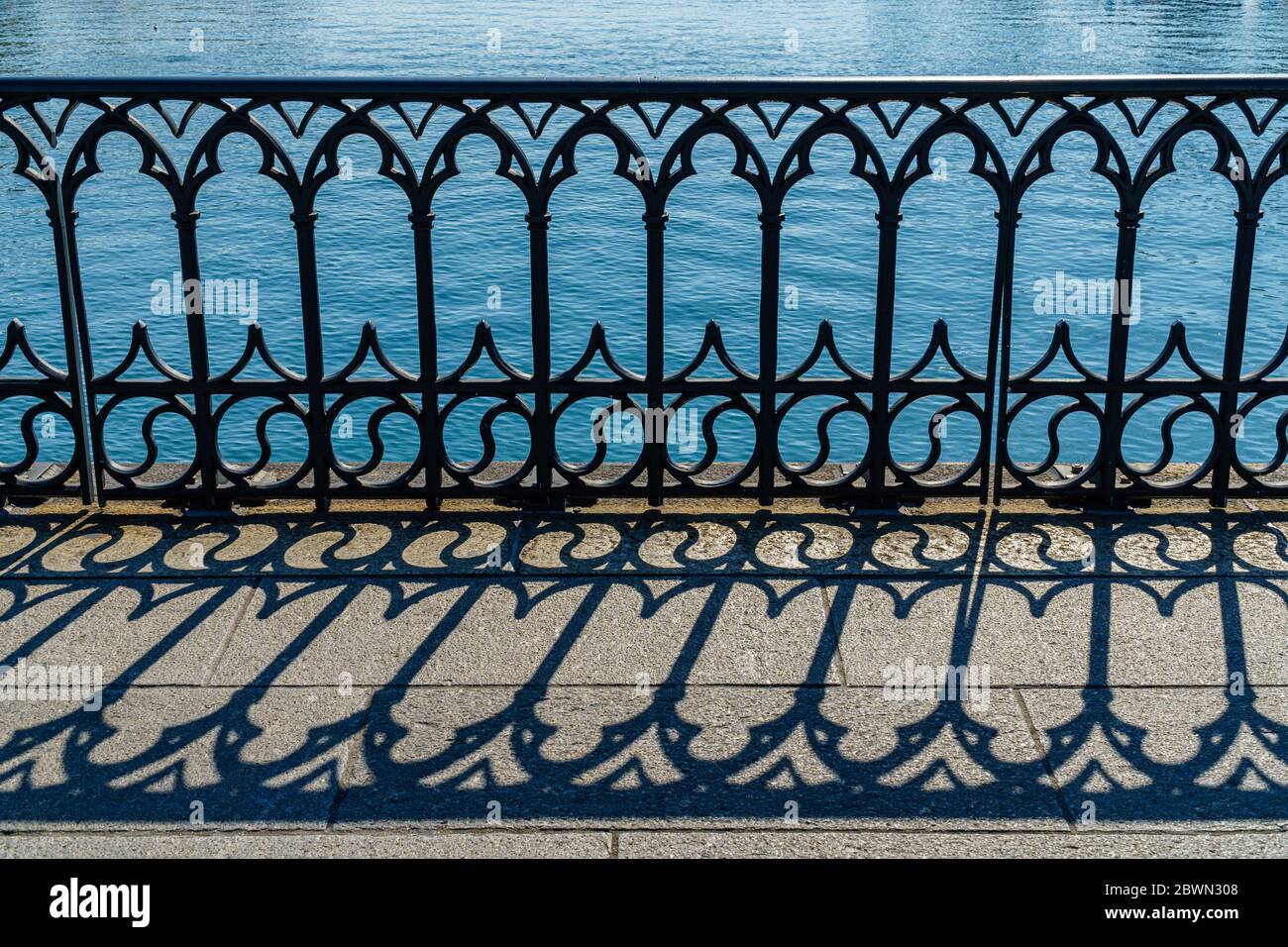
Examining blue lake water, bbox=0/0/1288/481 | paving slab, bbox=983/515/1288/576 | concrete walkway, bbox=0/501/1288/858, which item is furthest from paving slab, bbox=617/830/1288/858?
blue lake water, bbox=0/0/1288/481


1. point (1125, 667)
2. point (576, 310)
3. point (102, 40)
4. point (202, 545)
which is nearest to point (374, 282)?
point (576, 310)

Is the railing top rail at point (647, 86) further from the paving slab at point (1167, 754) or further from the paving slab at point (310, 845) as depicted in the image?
the paving slab at point (310, 845)

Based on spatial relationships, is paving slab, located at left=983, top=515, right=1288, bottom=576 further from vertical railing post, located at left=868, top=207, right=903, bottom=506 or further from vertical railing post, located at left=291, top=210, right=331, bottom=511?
vertical railing post, located at left=291, top=210, right=331, bottom=511

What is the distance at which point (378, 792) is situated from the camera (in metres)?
3.68

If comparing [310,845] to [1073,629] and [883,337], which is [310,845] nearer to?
[1073,629]

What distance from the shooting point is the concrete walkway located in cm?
356

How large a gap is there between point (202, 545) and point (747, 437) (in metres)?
9.75

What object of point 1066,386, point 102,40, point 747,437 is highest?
point 102,40

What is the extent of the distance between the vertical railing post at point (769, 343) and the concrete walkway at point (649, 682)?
0.23 metres

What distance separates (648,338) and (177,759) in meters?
2.16

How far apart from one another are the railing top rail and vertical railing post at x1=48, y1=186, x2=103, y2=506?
47cm

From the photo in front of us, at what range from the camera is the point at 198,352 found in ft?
17.0

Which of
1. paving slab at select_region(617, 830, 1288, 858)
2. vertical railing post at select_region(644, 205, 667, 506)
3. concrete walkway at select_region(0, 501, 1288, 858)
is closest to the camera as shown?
paving slab at select_region(617, 830, 1288, 858)
